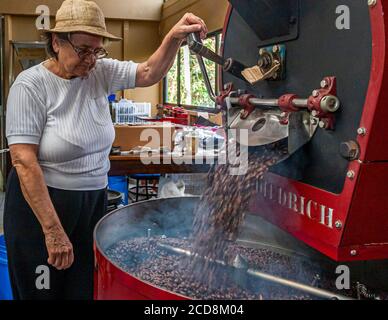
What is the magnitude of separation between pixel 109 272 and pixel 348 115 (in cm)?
67

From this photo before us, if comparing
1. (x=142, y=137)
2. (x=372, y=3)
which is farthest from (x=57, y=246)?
(x=142, y=137)

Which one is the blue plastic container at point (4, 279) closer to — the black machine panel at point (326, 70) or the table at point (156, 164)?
the table at point (156, 164)

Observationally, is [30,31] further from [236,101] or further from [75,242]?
[236,101]

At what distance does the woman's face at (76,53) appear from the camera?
5.45 feet

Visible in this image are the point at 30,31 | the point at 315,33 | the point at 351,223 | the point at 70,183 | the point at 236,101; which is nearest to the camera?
the point at 351,223

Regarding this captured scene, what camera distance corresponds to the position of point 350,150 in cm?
90

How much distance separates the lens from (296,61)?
111cm

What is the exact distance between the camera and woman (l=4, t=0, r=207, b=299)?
1.57 m

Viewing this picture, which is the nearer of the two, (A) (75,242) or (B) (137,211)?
(B) (137,211)

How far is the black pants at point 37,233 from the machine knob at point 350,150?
111cm

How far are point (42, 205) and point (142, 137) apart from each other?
241 cm

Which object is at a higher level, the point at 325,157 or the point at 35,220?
the point at 325,157

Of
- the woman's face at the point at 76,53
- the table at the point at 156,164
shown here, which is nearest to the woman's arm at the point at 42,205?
the woman's face at the point at 76,53

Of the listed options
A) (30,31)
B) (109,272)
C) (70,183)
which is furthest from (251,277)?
(30,31)
